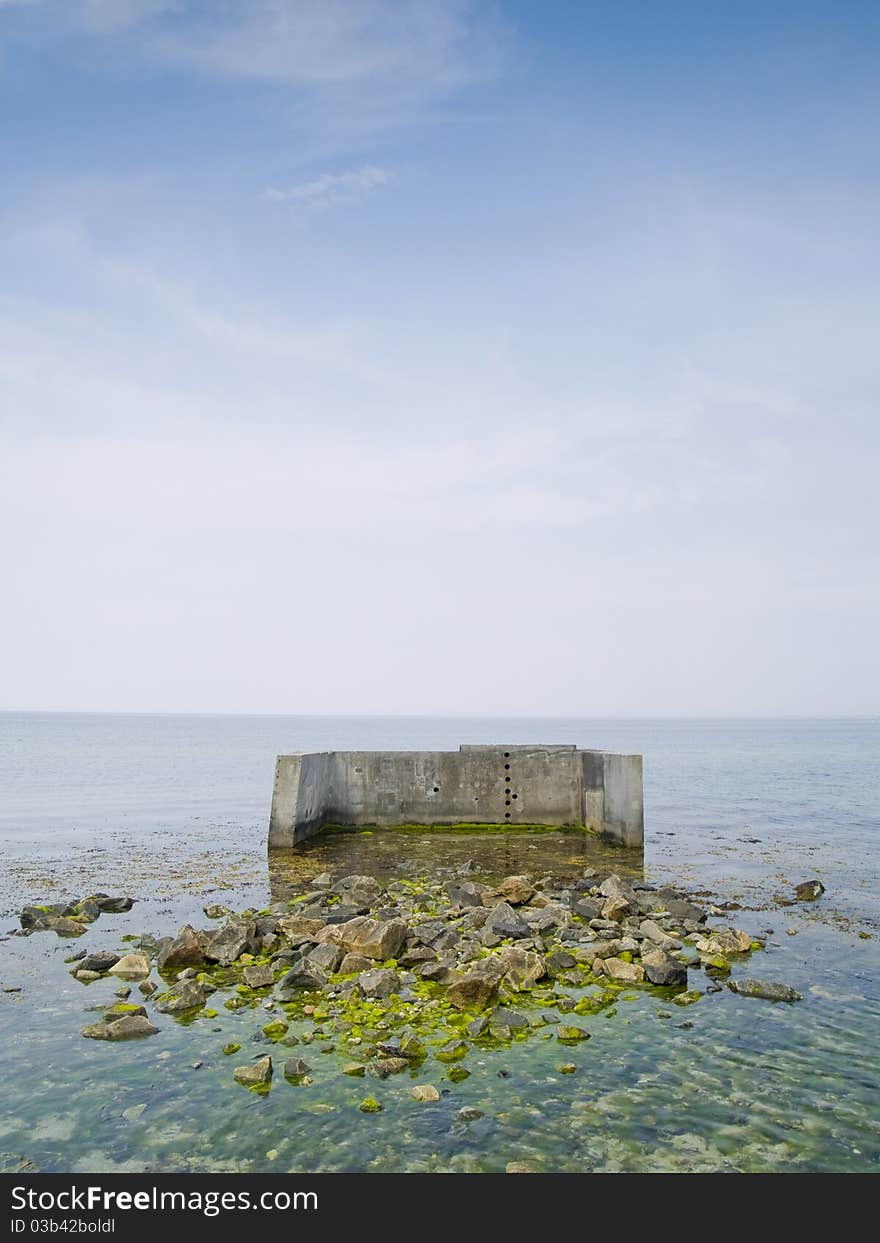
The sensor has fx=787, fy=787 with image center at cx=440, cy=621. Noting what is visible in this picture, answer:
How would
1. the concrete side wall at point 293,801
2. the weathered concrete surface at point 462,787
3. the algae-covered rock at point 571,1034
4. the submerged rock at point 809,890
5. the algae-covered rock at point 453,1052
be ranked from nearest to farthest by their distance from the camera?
the algae-covered rock at point 453,1052 < the algae-covered rock at point 571,1034 < the submerged rock at point 809,890 < the concrete side wall at point 293,801 < the weathered concrete surface at point 462,787

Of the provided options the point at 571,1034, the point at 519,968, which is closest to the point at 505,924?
the point at 519,968

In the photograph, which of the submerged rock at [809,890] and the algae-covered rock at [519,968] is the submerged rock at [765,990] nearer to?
the algae-covered rock at [519,968]

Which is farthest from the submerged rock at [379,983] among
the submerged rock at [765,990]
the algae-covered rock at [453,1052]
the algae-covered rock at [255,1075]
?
the submerged rock at [765,990]

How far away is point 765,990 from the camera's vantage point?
920 cm

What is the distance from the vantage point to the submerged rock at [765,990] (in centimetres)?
911

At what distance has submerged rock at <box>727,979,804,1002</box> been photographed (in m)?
9.11

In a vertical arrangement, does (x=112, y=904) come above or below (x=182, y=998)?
below

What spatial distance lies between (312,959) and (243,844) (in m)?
12.1

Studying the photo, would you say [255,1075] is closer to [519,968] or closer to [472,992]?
[472,992]

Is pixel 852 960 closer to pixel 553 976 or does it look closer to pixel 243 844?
pixel 553 976

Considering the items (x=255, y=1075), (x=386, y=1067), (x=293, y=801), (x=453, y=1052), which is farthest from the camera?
(x=293, y=801)

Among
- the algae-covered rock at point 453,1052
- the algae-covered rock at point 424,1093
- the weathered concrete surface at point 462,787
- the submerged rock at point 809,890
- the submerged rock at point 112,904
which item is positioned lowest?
the submerged rock at point 809,890

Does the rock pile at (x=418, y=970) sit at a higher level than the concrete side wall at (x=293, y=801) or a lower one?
lower
